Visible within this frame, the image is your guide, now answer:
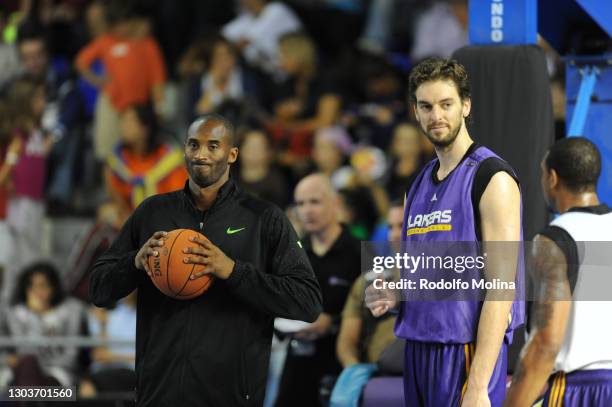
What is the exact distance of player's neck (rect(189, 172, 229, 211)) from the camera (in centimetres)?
618

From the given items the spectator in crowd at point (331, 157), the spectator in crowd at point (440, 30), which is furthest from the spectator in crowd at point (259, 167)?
the spectator in crowd at point (440, 30)

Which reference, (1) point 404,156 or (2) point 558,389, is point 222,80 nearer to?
(1) point 404,156

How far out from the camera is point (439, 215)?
572 centimetres

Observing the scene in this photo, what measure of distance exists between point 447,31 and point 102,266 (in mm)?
9659

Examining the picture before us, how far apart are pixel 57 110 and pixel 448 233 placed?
1005 cm

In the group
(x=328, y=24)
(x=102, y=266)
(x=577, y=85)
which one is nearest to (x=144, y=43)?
(x=328, y=24)

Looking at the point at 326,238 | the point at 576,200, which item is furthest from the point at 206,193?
the point at 326,238

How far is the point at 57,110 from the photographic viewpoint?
14.9 m

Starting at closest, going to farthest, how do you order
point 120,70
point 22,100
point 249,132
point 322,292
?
point 322,292 → point 249,132 → point 22,100 → point 120,70

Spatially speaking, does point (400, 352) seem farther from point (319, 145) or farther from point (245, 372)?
point (319, 145)

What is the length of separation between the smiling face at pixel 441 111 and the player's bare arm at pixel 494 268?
323 mm

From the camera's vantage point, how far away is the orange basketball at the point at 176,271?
5.81 meters

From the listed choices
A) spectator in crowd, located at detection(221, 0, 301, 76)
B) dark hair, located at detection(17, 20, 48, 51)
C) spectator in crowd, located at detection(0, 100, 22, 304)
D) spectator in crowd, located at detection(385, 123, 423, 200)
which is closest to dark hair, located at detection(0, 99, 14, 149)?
spectator in crowd, located at detection(0, 100, 22, 304)

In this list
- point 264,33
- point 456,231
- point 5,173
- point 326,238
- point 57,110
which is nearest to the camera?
point 456,231
